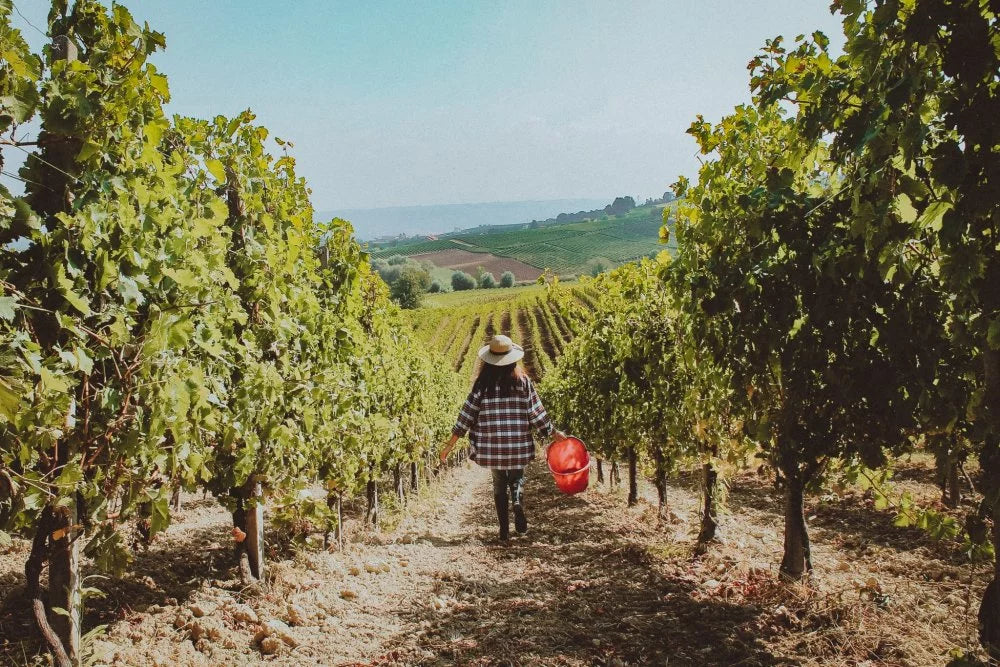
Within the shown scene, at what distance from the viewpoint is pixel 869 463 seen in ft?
11.3

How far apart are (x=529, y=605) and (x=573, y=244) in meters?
117

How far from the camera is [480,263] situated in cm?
11525

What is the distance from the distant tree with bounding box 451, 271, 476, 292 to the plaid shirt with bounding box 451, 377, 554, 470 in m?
101

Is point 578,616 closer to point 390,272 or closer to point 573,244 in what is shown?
point 390,272

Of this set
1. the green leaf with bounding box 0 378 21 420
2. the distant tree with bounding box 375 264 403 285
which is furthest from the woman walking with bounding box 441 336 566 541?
the distant tree with bounding box 375 264 403 285

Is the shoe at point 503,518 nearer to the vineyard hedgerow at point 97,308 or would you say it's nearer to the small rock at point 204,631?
the vineyard hedgerow at point 97,308

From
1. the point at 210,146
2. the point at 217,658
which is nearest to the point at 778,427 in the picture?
the point at 217,658

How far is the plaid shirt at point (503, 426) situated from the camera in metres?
5.66

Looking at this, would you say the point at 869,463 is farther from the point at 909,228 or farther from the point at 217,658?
the point at 217,658

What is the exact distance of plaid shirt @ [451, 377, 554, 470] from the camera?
5.66 m

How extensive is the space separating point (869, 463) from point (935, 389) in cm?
59

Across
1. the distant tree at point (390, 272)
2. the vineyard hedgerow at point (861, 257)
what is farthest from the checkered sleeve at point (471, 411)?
the distant tree at point (390, 272)

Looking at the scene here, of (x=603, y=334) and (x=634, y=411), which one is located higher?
(x=603, y=334)

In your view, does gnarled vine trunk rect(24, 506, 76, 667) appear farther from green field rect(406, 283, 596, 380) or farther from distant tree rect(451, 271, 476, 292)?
distant tree rect(451, 271, 476, 292)
